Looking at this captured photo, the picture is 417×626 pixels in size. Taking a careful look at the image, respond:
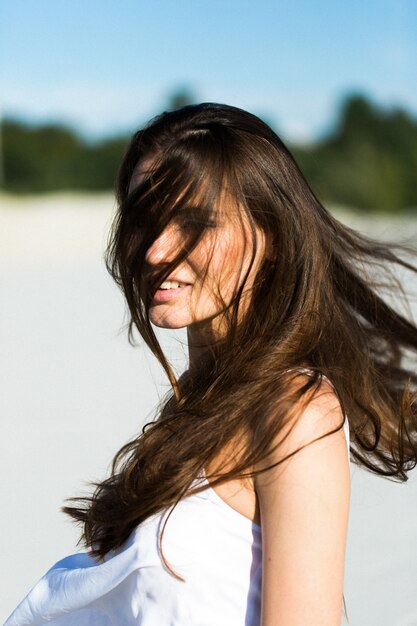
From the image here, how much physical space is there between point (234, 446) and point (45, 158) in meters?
21.2

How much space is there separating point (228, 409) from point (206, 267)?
0.25 m

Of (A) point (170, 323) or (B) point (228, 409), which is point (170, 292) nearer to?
(A) point (170, 323)

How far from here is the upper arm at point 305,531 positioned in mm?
1408

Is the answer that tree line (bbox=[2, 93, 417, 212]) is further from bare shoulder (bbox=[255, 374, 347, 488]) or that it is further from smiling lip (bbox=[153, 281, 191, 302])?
bare shoulder (bbox=[255, 374, 347, 488])

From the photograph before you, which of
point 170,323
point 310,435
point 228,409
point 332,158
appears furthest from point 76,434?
point 332,158

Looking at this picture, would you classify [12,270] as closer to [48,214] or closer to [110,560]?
[48,214]

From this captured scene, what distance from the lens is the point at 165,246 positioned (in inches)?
65.0

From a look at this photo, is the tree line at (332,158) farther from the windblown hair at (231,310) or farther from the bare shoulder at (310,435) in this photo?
the bare shoulder at (310,435)

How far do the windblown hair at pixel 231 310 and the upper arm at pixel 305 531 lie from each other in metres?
0.05

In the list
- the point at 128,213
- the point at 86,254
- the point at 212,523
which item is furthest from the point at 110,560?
the point at 86,254

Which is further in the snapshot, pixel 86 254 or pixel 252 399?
pixel 86 254

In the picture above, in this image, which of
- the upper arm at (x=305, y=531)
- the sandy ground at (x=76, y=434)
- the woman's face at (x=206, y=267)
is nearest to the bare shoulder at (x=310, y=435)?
the upper arm at (x=305, y=531)

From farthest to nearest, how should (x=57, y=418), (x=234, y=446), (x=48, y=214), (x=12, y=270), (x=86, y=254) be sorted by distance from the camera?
(x=48, y=214)
(x=86, y=254)
(x=12, y=270)
(x=57, y=418)
(x=234, y=446)

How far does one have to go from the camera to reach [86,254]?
48.2ft
